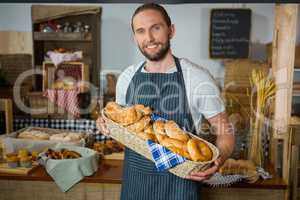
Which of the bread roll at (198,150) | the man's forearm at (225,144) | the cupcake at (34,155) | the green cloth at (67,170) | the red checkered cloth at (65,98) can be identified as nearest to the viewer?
the bread roll at (198,150)

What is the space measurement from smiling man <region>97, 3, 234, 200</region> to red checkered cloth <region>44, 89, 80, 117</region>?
0.61 meters

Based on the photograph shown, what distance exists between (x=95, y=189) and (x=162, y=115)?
0.60 m

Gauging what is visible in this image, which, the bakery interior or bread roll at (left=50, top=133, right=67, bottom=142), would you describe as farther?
bread roll at (left=50, top=133, right=67, bottom=142)

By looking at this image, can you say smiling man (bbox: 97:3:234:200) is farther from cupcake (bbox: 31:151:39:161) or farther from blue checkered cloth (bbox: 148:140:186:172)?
cupcake (bbox: 31:151:39:161)

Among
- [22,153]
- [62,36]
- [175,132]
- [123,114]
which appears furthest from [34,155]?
[175,132]

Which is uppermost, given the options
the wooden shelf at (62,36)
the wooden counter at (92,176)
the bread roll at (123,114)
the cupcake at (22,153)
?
the wooden shelf at (62,36)

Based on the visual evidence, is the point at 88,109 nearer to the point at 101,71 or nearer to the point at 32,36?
the point at 101,71

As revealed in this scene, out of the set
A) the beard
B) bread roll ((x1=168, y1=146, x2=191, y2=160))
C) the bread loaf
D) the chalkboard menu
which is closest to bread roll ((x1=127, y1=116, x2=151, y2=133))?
the bread loaf

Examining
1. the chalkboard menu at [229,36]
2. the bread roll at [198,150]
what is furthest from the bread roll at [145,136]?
the chalkboard menu at [229,36]

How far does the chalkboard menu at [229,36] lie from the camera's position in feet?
5.55

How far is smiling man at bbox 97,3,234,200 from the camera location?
1108 mm

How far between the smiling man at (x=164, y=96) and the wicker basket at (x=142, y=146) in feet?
0.20

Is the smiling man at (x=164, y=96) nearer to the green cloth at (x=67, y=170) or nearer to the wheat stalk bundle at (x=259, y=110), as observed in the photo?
the green cloth at (x=67, y=170)

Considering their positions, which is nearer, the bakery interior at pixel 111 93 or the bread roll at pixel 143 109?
the bread roll at pixel 143 109
